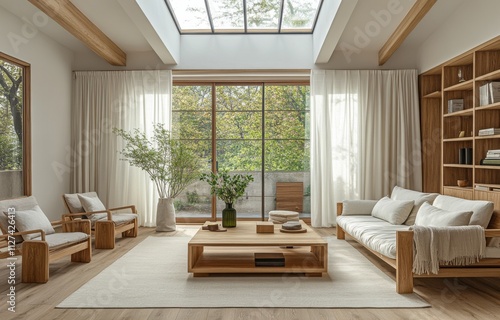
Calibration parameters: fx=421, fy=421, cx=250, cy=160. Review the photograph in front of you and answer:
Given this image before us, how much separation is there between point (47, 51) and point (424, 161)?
6094mm

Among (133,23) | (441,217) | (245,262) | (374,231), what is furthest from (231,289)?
(133,23)

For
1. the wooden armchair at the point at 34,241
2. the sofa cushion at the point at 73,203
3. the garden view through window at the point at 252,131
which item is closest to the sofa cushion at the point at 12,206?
the wooden armchair at the point at 34,241

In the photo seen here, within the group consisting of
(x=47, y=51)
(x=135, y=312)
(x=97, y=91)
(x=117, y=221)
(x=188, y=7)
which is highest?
(x=188, y=7)

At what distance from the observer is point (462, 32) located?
540 cm

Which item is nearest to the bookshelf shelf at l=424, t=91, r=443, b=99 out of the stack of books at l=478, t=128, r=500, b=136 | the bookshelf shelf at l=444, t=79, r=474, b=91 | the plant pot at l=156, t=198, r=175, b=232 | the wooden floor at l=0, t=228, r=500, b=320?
the bookshelf shelf at l=444, t=79, r=474, b=91

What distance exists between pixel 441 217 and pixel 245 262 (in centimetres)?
193

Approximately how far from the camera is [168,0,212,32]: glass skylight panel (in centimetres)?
621

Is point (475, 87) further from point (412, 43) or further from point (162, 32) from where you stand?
point (162, 32)

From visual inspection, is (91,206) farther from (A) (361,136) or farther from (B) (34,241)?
(A) (361,136)

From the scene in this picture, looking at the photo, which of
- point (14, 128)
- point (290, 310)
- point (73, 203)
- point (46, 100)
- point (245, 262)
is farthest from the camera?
point (46, 100)

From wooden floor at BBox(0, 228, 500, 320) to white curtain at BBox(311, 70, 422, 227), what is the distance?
3023mm

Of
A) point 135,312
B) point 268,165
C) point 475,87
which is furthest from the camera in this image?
point 268,165

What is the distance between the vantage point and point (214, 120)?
7.39m

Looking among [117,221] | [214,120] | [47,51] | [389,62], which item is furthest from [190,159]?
[389,62]
